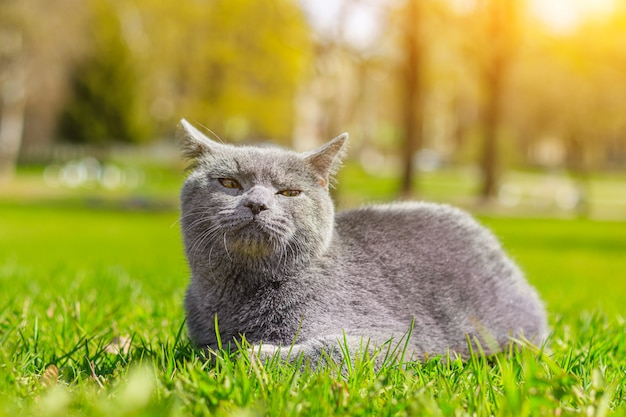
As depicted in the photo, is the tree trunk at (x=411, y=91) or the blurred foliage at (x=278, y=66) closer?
the tree trunk at (x=411, y=91)

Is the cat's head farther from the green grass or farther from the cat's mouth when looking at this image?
the green grass

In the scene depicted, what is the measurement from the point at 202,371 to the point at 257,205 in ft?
2.36

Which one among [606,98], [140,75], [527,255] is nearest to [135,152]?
[140,75]

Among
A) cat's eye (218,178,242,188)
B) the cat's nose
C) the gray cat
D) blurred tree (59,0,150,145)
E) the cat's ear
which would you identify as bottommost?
the gray cat

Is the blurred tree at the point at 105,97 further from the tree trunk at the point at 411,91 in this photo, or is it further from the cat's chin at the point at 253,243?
the cat's chin at the point at 253,243

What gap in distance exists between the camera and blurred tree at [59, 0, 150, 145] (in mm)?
38562

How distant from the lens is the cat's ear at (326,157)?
2925 mm

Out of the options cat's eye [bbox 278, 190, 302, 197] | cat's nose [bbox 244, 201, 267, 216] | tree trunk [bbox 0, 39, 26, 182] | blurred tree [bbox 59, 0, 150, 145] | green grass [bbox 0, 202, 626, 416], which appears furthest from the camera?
blurred tree [bbox 59, 0, 150, 145]

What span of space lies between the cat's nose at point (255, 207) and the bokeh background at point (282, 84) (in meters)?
7.94

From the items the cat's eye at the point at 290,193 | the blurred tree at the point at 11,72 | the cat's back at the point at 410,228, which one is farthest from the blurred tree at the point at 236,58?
the cat's eye at the point at 290,193

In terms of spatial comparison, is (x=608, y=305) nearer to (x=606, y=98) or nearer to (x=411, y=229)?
(x=411, y=229)

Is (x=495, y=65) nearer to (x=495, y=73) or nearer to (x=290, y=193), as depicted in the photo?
(x=495, y=73)

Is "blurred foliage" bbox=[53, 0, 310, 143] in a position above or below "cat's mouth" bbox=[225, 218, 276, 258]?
above

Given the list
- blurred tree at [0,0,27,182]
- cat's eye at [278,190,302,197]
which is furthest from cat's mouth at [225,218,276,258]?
blurred tree at [0,0,27,182]
